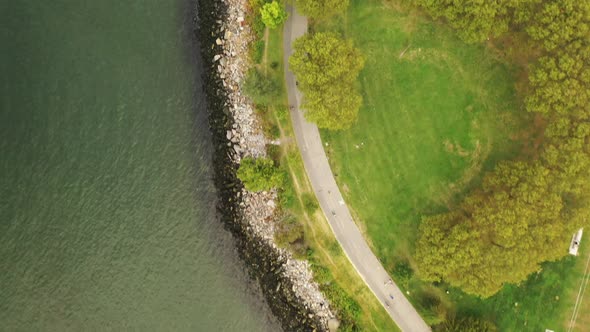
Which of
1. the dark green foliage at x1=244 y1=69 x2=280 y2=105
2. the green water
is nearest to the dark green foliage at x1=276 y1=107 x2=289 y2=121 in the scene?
the dark green foliage at x1=244 y1=69 x2=280 y2=105

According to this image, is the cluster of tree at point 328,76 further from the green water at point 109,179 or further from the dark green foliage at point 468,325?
the dark green foliage at point 468,325

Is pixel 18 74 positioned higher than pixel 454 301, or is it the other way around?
pixel 18 74

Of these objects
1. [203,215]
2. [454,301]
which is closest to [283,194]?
[203,215]

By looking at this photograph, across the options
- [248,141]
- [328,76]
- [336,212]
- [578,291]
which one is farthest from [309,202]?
[578,291]

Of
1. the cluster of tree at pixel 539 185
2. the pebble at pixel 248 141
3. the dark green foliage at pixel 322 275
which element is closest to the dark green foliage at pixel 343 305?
the dark green foliage at pixel 322 275

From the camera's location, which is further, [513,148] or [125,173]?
[125,173]

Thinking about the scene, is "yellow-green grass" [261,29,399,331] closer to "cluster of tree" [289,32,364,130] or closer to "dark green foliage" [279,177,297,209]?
"dark green foliage" [279,177,297,209]

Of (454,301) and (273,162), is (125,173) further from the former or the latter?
(454,301)

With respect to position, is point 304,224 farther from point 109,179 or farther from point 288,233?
point 109,179
